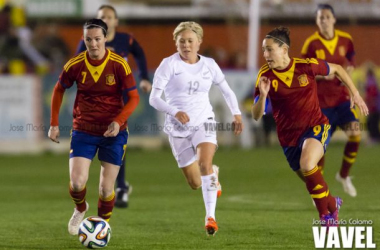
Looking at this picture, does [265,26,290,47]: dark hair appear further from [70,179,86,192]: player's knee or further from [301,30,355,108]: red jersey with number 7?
[301,30,355,108]: red jersey with number 7

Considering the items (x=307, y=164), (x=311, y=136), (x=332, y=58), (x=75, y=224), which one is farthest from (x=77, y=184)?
(x=332, y=58)

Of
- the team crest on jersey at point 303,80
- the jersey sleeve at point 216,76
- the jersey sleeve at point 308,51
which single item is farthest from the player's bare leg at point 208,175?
the jersey sleeve at point 308,51

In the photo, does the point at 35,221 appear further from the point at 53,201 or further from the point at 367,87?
the point at 367,87

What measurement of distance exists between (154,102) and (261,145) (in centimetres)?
1472

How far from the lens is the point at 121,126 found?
9805mm

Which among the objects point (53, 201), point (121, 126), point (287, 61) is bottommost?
point (53, 201)

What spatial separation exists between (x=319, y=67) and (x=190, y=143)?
1719 millimetres

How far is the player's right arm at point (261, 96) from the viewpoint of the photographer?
30.5 feet

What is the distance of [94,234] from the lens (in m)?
9.05

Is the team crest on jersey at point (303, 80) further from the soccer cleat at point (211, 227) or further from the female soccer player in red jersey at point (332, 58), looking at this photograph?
the female soccer player in red jersey at point (332, 58)

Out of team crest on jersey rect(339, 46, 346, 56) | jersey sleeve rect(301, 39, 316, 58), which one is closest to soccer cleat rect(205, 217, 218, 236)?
jersey sleeve rect(301, 39, 316, 58)

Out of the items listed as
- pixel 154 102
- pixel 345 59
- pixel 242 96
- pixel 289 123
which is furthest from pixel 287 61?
pixel 242 96

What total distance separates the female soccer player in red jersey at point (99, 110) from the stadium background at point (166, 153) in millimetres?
686

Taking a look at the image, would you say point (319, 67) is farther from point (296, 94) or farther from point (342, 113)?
point (342, 113)
